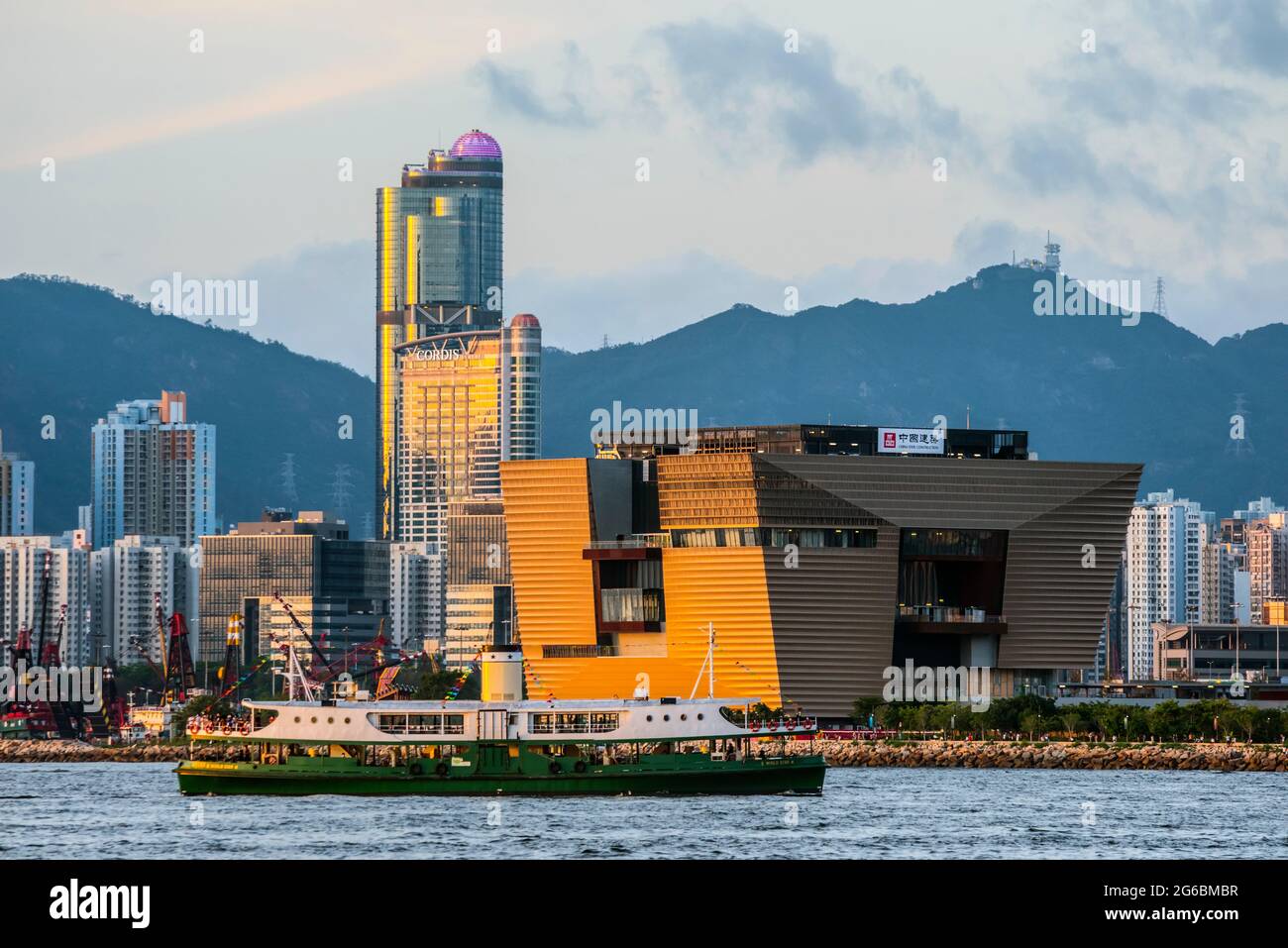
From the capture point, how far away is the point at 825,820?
331 feet

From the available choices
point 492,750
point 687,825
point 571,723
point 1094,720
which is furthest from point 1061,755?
point 687,825

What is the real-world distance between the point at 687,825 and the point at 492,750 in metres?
Result: 20.5

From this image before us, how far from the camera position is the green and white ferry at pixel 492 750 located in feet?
371

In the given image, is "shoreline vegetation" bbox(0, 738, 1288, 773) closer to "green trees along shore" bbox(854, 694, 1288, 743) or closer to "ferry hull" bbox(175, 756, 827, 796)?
"green trees along shore" bbox(854, 694, 1288, 743)

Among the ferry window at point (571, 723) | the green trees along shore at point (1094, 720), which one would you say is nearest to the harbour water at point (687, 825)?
the ferry window at point (571, 723)

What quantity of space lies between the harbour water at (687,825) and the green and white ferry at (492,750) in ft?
4.00

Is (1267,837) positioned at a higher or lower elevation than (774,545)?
lower

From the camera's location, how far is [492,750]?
373ft

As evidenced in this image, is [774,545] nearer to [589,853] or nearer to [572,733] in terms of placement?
[572,733]

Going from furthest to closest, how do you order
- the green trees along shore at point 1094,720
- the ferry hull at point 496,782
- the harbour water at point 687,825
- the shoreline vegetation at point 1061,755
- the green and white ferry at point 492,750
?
1. the green trees along shore at point 1094,720
2. the shoreline vegetation at point 1061,755
3. the green and white ferry at point 492,750
4. the ferry hull at point 496,782
5. the harbour water at point 687,825

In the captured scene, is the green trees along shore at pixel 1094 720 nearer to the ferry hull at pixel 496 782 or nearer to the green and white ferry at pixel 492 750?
the green and white ferry at pixel 492 750

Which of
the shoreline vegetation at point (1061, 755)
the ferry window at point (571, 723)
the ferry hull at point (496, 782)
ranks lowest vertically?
the shoreline vegetation at point (1061, 755)
